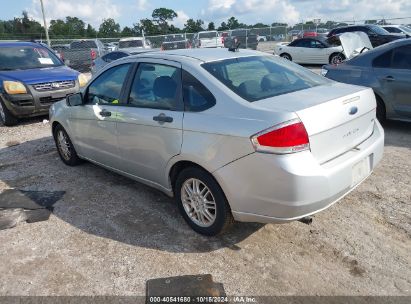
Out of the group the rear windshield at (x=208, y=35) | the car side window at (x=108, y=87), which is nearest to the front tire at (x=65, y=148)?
the car side window at (x=108, y=87)

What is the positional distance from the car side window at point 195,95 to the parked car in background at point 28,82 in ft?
19.8

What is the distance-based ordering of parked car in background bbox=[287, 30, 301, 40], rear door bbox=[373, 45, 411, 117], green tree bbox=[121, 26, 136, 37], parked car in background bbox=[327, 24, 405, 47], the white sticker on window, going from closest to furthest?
rear door bbox=[373, 45, 411, 117] → the white sticker on window → parked car in background bbox=[327, 24, 405, 47] → parked car in background bbox=[287, 30, 301, 40] → green tree bbox=[121, 26, 136, 37]

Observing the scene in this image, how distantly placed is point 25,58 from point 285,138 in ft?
28.1

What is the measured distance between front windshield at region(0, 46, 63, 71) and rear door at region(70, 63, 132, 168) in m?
4.99

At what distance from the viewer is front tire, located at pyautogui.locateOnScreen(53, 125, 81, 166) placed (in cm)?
568

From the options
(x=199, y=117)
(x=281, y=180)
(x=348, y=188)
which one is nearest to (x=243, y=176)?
(x=281, y=180)

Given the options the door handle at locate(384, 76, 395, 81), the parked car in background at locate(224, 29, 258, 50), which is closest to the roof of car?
the door handle at locate(384, 76, 395, 81)

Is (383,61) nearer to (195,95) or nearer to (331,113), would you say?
(331,113)

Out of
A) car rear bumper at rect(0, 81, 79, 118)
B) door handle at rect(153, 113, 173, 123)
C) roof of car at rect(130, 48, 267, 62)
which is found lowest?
car rear bumper at rect(0, 81, 79, 118)

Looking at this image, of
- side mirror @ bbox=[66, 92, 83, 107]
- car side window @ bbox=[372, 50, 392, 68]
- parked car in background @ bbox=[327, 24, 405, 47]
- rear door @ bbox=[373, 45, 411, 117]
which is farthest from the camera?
parked car in background @ bbox=[327, 24, 405, 47]

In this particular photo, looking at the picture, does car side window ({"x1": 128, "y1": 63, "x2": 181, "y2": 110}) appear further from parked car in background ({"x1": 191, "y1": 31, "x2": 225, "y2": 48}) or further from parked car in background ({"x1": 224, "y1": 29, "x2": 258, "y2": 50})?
parked car in background ({"x1": 224, "y1": 29, "x2": 258, "y2": 50})

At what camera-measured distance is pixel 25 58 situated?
9531 millimetres

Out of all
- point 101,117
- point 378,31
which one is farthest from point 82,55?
point 101,117

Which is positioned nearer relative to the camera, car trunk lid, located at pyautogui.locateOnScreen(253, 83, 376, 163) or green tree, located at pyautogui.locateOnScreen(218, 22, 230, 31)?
car trunk lid, located at pyautogui.locateOnScreen(253, 83, 376, 163)
